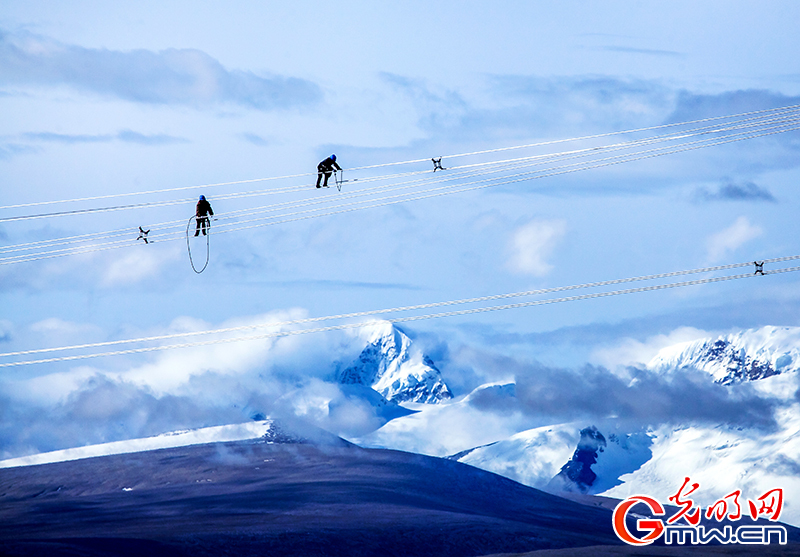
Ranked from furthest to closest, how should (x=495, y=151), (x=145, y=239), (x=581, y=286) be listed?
(x=145, y=239) → (x=581, y=286) → (x=495, y=151)

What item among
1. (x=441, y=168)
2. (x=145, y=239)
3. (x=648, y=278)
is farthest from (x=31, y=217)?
(x=648, y=278)

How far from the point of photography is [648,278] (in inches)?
2154

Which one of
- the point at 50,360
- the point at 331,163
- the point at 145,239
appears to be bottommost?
the point at 50,360

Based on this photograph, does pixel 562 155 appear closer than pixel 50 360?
Yes

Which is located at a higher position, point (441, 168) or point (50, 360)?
point (441, 168)

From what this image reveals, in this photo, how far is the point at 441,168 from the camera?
55281 millimetres

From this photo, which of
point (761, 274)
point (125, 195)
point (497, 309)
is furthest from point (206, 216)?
point (761, 274)

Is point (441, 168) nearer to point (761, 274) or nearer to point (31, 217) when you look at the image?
point (761, 274)

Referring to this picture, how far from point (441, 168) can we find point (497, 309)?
26.7 ft

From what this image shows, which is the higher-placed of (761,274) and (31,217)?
(31,217)

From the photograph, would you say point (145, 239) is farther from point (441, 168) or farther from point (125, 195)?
point (441, 168)

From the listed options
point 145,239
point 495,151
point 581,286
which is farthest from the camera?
point 145,239

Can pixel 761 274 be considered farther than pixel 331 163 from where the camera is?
No

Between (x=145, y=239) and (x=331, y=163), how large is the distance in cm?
1106
